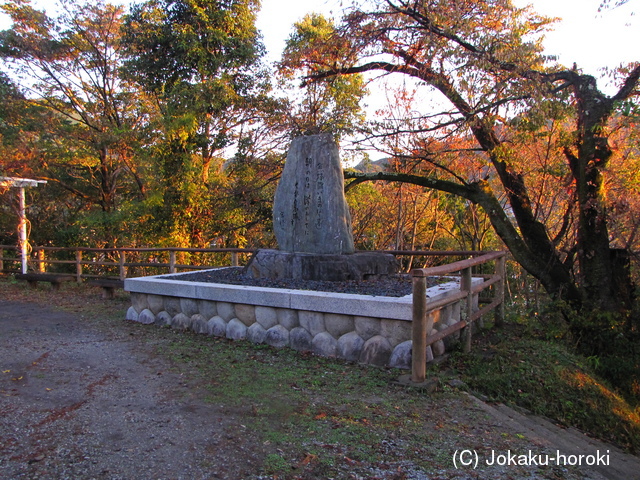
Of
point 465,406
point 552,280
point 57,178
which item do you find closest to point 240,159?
point 57,178

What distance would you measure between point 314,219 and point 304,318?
68.0 inches

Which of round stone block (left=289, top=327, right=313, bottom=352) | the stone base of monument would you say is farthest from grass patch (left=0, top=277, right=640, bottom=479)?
the stone base of monument

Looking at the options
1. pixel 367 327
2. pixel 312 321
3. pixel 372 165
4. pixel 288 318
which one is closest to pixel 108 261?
pixel 372 165

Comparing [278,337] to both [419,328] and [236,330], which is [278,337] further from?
[419,328]

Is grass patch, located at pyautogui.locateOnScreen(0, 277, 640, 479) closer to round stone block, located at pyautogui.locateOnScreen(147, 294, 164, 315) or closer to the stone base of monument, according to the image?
round stone block, located at pyautogui.locateOnScreen(147, 294, 164, 315)

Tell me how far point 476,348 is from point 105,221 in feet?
40.2

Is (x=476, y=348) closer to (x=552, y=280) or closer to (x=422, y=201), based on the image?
(x=552, y=280)

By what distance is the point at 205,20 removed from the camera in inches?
489

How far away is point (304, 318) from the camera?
189 inches

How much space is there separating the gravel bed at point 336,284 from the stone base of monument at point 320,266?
100mm

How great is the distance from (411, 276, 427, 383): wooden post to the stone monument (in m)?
2.12

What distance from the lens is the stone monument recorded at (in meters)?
6.05

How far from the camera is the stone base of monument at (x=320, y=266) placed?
5.68 metres

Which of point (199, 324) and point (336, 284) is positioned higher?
point (336, 284)
